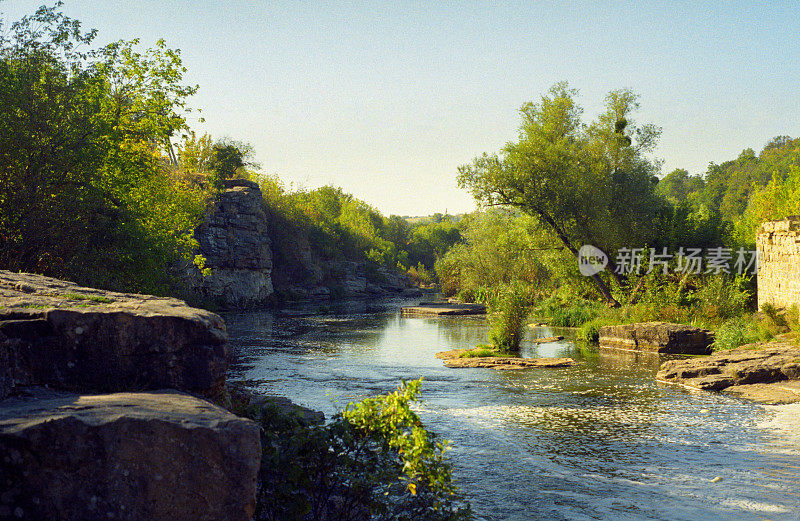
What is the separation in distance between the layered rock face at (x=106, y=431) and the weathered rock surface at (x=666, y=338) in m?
20.6

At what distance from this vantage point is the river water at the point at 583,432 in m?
8.02

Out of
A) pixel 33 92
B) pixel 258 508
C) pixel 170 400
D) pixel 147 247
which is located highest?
pixel 33 92

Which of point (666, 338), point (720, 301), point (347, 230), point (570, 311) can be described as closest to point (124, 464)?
point (666, 338)

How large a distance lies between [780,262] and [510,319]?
9.81m

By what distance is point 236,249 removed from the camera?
46.5 metres

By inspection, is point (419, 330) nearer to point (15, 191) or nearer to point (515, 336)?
point (515, 336)

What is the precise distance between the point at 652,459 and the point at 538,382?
681 cm

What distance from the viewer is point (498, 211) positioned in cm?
3316

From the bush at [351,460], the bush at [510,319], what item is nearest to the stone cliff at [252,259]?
the bush at [510,319]

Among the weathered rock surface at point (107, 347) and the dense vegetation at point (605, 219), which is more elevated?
the dense vegetation at point (605, 219)

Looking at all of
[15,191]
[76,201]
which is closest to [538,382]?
[76,201]

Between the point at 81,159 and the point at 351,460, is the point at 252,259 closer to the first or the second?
the point at 81,159

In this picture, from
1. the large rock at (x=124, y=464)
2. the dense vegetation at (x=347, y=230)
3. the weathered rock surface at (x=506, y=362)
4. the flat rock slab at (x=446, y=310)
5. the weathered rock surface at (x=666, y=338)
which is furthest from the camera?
the dense vegetation at (x=347, y=230)

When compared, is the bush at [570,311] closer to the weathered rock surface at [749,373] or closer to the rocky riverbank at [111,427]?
the weathered rock surface at [749,373]
